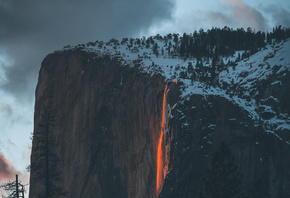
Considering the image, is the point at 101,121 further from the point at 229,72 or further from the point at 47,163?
the point at 47,163

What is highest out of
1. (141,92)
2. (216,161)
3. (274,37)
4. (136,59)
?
(274,37)

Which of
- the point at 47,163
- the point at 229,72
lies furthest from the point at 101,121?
the point at 47,163

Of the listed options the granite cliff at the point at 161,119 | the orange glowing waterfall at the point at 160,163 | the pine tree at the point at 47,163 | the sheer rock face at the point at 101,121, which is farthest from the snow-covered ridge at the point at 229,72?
the pine tree at the point at 47,163

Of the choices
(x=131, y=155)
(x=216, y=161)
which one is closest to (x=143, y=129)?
(x=131, y=155)

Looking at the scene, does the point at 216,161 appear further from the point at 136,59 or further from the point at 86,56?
the point at 86,56

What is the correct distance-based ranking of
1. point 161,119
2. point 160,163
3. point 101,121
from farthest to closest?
point 101,121 < point 161,119 < point 160,163

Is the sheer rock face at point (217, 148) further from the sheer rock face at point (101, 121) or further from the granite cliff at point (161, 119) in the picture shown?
the sheer rock face at point (101, 121)

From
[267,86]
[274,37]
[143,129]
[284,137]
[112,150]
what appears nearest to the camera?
[284,137]
